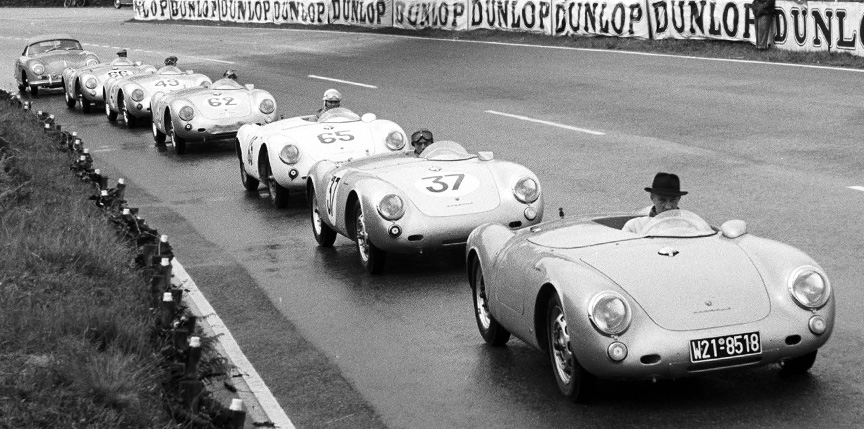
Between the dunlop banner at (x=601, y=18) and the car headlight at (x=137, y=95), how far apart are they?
45.2 feet

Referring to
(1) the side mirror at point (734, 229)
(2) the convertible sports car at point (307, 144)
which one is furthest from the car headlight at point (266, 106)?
(1) the side mirror at point (734, 229)

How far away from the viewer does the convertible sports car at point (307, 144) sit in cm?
1539

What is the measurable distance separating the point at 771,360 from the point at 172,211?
9851mm

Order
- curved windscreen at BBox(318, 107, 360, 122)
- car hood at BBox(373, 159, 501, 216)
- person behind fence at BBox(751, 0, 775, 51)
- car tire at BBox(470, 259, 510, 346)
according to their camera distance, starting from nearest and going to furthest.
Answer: car tire at BBox(470, 259, 510, 346), car hood at BBox(373, 159, 501, 216), curved windscreen at BBox(318, 107, 360, 122), person behind fence at BBox(751, 0, 775, 51)

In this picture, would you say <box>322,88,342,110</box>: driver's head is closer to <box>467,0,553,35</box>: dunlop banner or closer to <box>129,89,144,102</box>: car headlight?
<box>129,89,144,102</box>: car headlight

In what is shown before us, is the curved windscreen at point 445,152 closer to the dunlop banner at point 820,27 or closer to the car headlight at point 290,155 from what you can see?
the car headlight at point 290,155

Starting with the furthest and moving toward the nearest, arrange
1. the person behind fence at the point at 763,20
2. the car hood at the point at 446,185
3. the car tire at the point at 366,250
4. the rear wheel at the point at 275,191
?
the person behind fence at the point at 763,20
the rear wheel at the point at 275,191
the car tire at the point at 366,250
the car hood at the point at 446,185

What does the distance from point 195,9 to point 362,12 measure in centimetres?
1790

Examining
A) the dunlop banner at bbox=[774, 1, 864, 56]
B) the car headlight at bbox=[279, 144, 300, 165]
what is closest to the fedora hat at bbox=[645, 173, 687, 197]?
the car headlight at bbox=[279, 144, 300, 165]

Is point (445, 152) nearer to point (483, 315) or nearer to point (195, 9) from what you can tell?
point (483, 315)

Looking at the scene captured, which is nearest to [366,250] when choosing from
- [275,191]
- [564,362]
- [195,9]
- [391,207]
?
[391,207]

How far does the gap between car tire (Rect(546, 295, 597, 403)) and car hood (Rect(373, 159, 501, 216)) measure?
354 centimetres

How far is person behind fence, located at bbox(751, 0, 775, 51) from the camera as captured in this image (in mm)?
29203

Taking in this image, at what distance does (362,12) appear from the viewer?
5006 centimetres
